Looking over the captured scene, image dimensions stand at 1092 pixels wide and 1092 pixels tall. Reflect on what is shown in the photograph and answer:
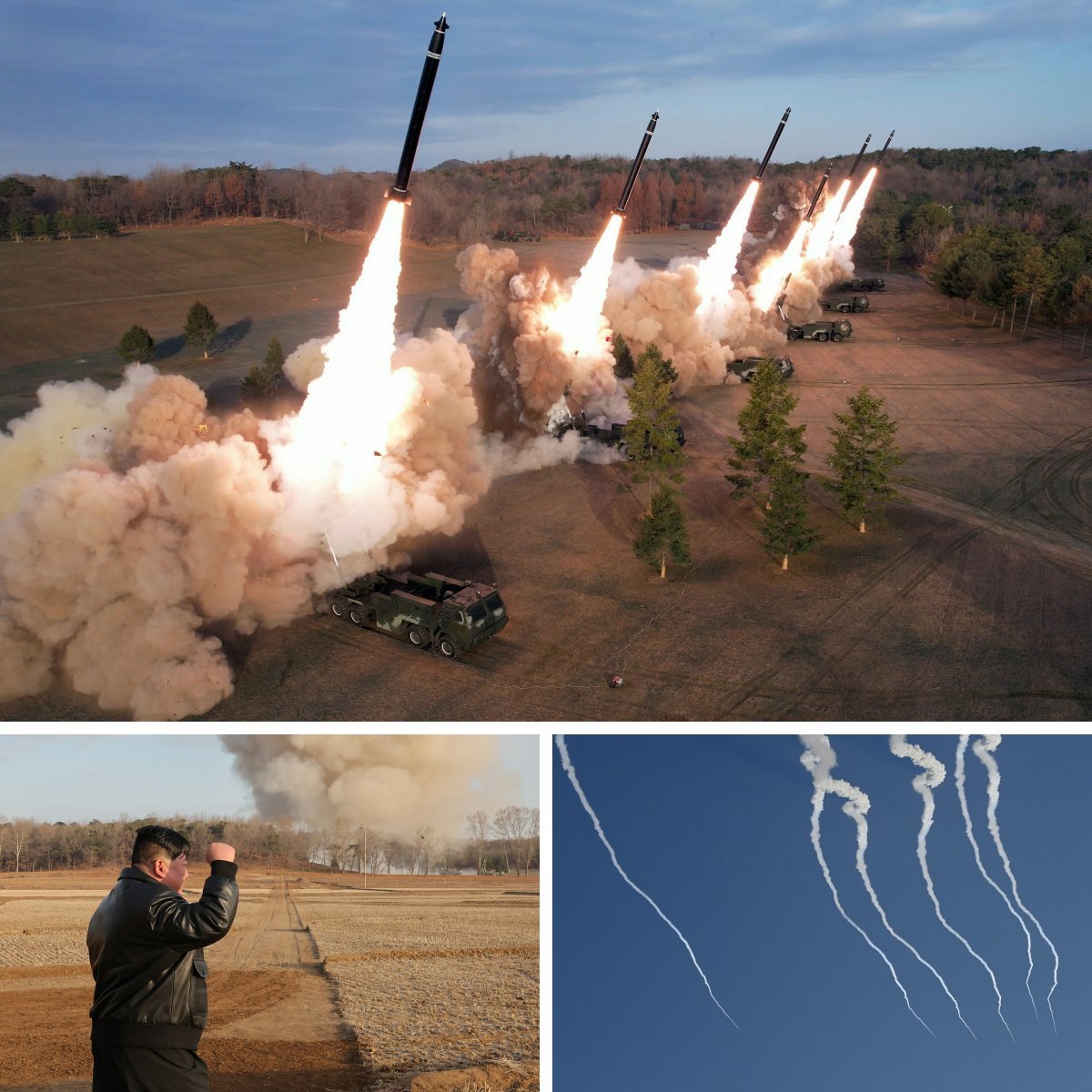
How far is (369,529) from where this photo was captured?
2758cm

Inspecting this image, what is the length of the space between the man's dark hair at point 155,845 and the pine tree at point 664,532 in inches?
891

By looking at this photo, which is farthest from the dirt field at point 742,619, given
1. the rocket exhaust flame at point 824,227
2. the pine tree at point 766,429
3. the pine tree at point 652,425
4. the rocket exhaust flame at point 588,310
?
the rocket exhaust flame at point 824,227

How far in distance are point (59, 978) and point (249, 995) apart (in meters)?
3.51

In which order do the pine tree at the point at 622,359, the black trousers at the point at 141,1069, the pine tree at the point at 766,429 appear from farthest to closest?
the pine tree at the point at 622,359, the pine tree at the point at 766,429, the black trousers at the point at 141,1069

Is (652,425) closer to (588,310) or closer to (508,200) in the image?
(588,310)

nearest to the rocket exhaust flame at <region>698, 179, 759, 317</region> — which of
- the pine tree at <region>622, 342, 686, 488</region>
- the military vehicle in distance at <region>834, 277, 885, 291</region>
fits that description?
the pine tree at <region>622, 342, 686, 488</region>

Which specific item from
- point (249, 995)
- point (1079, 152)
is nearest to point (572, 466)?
point (249, 995)

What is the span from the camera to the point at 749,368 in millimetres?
54062

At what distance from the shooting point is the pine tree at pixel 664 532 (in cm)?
2975

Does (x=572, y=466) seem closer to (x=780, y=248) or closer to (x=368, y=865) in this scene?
(x=368, y=865)

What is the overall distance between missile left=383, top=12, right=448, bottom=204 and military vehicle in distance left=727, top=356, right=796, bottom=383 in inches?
1172

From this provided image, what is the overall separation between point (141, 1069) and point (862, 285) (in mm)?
85950

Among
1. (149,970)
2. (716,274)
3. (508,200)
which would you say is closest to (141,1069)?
(149,970)

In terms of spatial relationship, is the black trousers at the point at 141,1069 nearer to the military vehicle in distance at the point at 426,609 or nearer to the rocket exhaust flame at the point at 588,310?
the military vehicle in distance at the point at 426,609
